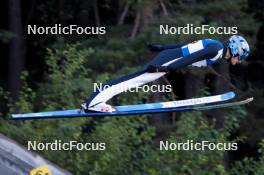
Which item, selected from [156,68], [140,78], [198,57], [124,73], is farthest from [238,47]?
[124,73]

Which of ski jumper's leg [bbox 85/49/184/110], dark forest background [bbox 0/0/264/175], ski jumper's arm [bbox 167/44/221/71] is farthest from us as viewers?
dark forest background [bbox 0/0/264/175]

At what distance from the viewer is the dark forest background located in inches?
304

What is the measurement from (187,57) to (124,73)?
13.9 feet

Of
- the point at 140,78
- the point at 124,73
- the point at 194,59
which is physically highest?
the point at 124,73

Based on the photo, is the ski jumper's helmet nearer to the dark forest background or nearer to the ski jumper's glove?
the ski jumper's glove

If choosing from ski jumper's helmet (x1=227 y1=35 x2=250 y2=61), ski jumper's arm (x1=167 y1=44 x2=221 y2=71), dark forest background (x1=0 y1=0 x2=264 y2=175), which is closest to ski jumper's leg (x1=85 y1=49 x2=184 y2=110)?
ski jumper's arm (x1=167 y1=44 x2=221 y2=71)

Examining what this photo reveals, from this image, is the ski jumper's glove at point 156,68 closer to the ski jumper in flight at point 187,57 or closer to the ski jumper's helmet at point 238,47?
the ski jumper in flight at point 187,57

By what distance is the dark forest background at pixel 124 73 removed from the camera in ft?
25.4

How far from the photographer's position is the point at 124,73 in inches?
366

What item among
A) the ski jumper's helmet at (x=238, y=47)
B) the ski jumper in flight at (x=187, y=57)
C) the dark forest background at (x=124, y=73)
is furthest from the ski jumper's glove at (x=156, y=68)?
the dark forest background at (x=124, y=73)

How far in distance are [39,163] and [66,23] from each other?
22.3 ft

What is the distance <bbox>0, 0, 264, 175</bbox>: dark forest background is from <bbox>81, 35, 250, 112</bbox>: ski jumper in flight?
6.28 feet

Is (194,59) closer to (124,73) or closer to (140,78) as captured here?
(140,78)

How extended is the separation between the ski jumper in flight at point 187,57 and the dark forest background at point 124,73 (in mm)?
1915
